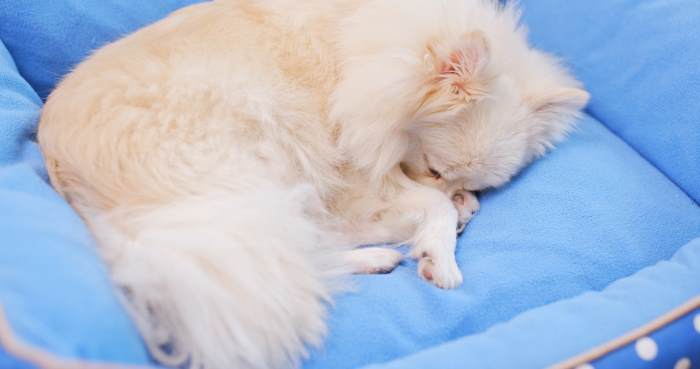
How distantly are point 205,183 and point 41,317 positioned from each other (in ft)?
1.71

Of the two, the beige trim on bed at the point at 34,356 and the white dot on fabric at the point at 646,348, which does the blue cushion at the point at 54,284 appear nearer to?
the beige trim on bed at the point at 34,356

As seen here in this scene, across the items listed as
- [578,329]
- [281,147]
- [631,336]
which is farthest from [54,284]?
[631,336]

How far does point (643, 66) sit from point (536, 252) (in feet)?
2.94

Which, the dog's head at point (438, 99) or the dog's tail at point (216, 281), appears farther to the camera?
the dog's head at point (438, 99)

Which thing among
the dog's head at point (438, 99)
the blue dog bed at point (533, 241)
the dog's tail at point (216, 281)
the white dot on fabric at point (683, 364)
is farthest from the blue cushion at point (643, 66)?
the dog's tail at point (216, 281)

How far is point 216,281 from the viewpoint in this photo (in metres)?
1.26

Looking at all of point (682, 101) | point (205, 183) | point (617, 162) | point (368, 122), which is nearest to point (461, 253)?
point (368, 122)

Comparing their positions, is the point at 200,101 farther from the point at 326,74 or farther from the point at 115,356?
the point at 115,356

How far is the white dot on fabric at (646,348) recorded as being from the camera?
1283 millimetres

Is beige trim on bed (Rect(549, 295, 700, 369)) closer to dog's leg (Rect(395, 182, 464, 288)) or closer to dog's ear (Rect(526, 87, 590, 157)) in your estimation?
dog's leg (Rect(395, 182, 464, 288))

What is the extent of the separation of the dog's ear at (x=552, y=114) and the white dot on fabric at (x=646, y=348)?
811 millimetres

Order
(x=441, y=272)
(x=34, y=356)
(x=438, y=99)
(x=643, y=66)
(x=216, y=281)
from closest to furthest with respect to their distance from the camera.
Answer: (x=34, y=356) < (x=216, y=281) < (x=441, y=272) < (x=438, y=99) < (x=643, y=66)

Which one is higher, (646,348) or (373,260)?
(646,348)

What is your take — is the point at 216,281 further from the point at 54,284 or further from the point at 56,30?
the point at 56,30
